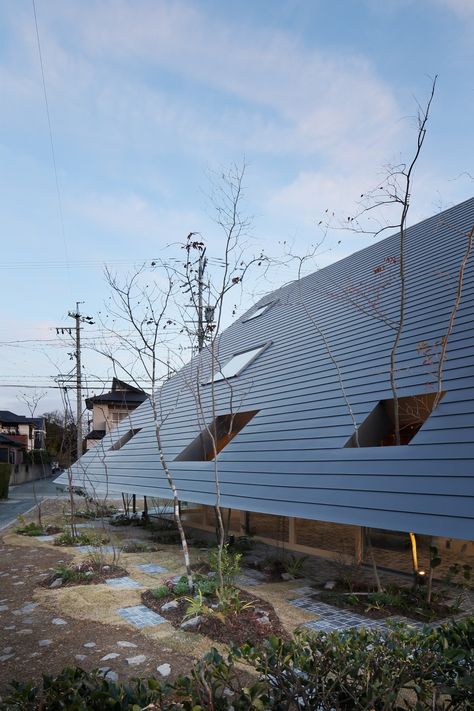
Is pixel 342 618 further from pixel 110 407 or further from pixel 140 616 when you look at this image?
pixel 110 407

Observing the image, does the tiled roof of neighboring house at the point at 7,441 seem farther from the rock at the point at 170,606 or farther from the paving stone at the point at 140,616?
the rock at the point at 170,606

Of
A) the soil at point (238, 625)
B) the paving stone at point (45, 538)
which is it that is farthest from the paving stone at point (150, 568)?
the paving stone at point (45, 538)

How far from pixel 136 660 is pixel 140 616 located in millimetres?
1322

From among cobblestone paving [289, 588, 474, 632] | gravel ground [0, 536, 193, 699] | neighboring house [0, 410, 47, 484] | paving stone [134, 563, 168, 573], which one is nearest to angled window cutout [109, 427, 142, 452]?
paving stone [134, 563, 168, 573]

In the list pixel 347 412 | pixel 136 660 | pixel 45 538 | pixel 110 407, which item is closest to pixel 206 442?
pixel 347 412

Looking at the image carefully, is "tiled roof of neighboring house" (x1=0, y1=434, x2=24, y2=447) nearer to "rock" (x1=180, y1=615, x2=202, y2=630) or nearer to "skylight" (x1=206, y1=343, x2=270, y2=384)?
"skylight" (x1=206, y1=343, x2=270, y2=384)

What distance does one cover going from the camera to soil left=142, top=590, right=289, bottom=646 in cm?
445

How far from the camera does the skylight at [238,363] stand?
1062 cm

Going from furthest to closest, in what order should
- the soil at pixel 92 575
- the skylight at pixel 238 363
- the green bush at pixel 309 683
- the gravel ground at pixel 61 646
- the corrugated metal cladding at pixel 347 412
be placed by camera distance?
the skylight at pixel 238 363 < the soil at pixel 92 575 < the corrugated metal cladding at pixel 347 412 < the gravel ground at pixel 61 646 < the green bush at pixel 309 683

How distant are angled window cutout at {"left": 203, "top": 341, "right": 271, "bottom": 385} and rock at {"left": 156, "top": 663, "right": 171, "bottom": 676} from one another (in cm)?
662

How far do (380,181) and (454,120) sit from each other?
5.36 feet

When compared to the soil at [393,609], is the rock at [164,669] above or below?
above

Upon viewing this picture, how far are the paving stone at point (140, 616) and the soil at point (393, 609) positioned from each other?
195 centimetres

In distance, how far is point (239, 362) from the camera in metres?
11.3
